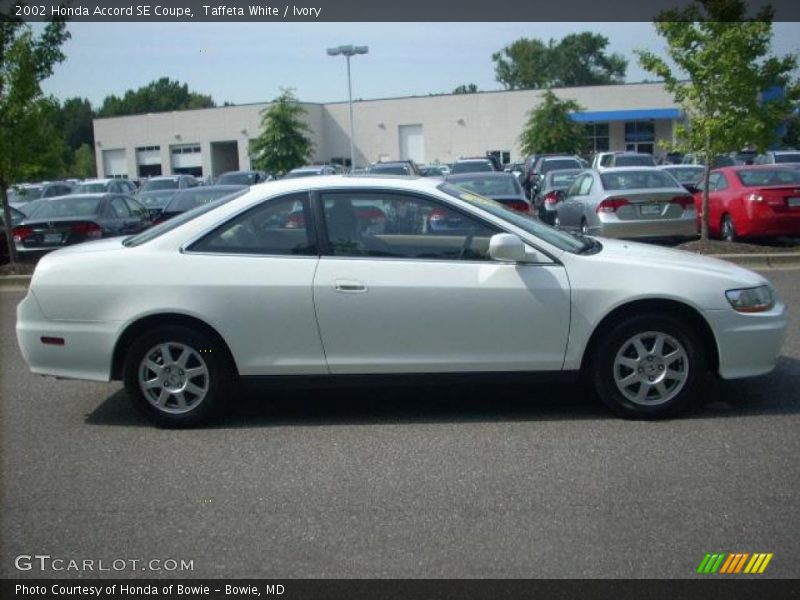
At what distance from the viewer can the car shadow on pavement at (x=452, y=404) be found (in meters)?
6.02

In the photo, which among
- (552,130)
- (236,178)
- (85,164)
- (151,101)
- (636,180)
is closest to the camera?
(636,180)

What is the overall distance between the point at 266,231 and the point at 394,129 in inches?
2224

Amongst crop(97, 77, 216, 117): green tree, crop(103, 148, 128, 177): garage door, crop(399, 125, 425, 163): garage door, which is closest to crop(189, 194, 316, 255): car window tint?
crop(399, 125, 425, 163): garage door

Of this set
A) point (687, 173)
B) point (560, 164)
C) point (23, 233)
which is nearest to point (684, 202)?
point (687, 173)

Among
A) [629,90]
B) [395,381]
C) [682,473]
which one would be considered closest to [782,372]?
[682,473]

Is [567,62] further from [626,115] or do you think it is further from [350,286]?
[350,286]

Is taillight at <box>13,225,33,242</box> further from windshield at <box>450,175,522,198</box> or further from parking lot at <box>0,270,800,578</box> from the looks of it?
parking lot at <box>0,270,800,578</box>

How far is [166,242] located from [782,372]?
4.72 meters

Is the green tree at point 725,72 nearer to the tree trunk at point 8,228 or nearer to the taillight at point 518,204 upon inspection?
the taillight at point 518,204

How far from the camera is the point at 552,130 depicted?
151 ft

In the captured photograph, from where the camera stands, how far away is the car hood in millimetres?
5828

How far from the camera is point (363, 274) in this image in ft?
18.9

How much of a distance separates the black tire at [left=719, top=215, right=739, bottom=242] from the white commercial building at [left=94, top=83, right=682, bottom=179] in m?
42.0

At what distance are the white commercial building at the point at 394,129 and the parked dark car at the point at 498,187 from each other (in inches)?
1651
